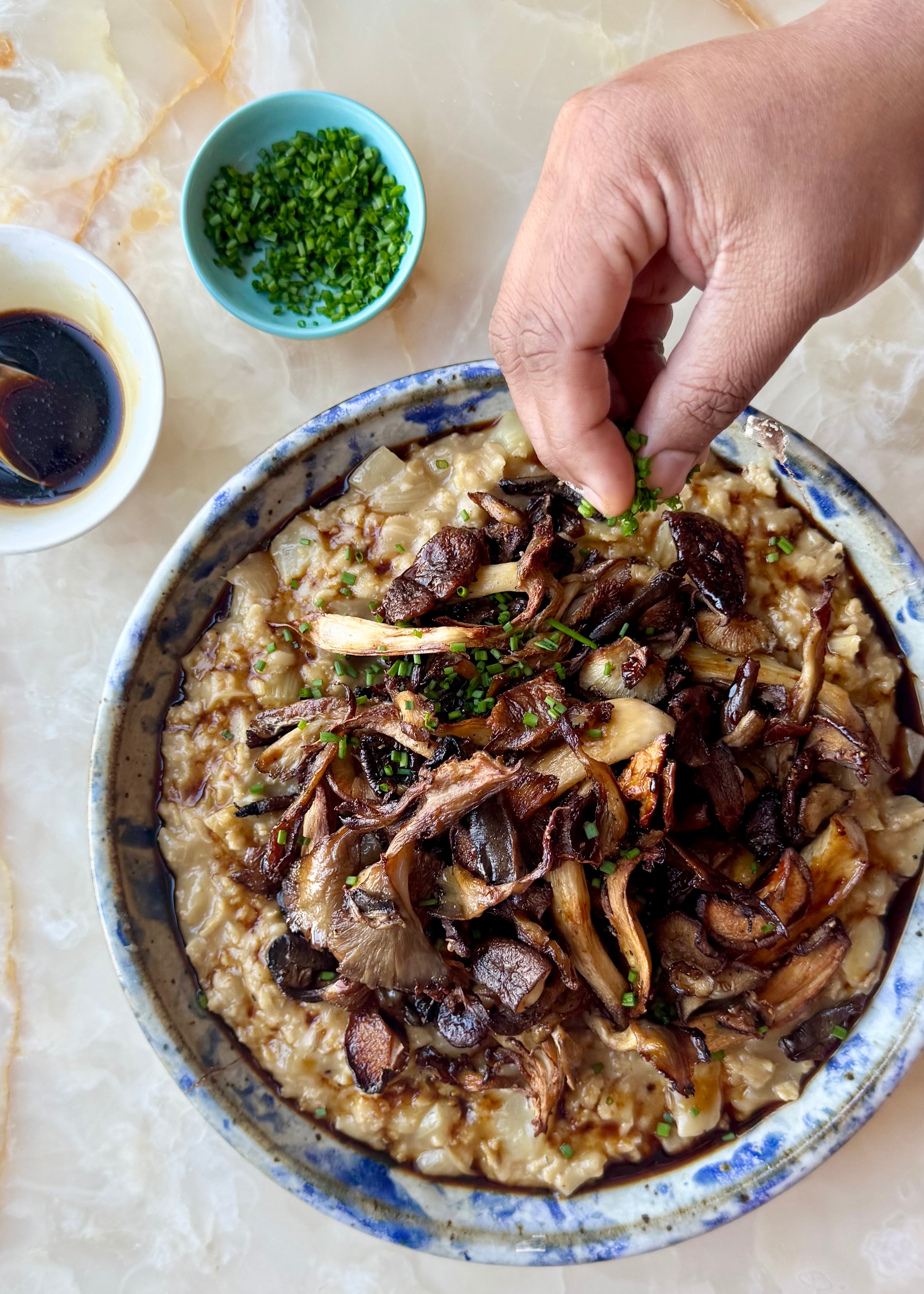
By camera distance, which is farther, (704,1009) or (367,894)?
(704,1009)

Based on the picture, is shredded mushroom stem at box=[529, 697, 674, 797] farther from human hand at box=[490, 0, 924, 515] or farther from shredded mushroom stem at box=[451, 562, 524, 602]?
human hand at box=[490, 0, 924, 515]

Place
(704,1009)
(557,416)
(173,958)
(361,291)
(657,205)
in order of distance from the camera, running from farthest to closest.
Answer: (361,291), (173,958), (704,1009), (557,416), (657,205)

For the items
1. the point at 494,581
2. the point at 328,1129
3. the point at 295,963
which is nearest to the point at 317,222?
the point at 494,581

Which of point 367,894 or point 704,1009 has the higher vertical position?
point 367,894

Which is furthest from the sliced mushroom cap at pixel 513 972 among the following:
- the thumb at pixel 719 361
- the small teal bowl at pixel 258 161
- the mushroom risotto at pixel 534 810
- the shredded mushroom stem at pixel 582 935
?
the small teal bowl at pixel 258 161

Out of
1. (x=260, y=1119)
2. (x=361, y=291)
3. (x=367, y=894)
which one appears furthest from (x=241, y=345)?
(x=260, y=1119)

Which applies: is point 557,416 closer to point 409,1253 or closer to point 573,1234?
point 573,1234

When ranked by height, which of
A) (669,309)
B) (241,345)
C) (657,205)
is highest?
A: (657,205)
